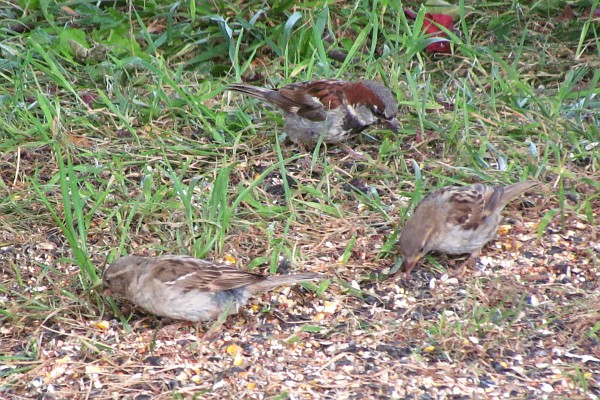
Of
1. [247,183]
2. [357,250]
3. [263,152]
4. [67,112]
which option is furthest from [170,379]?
[67,112]

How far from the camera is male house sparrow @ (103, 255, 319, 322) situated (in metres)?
5.07

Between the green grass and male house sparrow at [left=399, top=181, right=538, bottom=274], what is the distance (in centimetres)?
14

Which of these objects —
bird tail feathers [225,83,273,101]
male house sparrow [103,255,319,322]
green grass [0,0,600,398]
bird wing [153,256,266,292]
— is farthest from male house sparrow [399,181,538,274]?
bird tail feathers [225,83,273,101]

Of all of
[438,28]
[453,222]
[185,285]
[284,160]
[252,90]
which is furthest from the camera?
[438,28]

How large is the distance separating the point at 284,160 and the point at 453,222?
1036 mm

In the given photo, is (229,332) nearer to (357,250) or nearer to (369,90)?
(357,250)

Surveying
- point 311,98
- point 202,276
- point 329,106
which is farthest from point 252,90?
point 202,276

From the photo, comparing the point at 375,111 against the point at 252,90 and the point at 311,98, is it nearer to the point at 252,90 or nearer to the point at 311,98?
the point at 311,98

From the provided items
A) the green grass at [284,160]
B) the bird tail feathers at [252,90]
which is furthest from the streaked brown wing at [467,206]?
the bird tail feathers at [252,90]

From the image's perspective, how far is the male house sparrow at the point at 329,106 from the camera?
660 centimetres

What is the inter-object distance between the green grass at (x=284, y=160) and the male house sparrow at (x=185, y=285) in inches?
6.4

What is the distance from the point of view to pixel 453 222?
564 cm

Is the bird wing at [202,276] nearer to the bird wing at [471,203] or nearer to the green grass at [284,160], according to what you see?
the green grass at [284,160]

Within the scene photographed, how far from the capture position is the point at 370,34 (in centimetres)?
782
